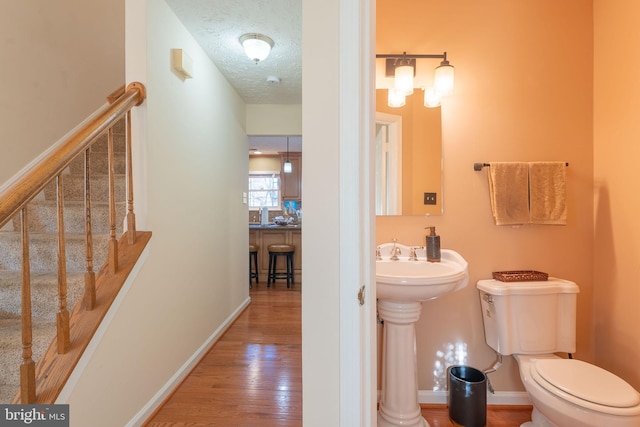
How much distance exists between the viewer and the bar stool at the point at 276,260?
14.6 ft

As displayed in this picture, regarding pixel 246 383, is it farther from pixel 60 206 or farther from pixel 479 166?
pixel 479 166

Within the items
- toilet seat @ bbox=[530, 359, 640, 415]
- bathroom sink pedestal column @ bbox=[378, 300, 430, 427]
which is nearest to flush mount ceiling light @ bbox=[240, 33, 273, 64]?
bathroom sink pedestal column @ bbox=[378, 300, 430, 427]

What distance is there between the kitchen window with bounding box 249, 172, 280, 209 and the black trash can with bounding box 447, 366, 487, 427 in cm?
550

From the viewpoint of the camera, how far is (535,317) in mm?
1610

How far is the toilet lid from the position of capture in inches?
46.8

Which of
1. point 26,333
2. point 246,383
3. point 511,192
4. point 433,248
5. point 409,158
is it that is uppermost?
point 409,158

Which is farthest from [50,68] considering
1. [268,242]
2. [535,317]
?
[535,317]

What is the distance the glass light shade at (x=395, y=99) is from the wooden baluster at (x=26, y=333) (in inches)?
72.8

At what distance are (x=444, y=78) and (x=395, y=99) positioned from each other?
0.97 ft

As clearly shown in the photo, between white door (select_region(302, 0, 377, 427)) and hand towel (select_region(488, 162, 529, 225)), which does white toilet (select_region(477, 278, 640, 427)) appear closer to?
hand towel (select_region(488, 162, 529, 225))

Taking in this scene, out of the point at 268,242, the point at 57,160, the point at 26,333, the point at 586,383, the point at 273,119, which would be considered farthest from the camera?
the point at 268,242

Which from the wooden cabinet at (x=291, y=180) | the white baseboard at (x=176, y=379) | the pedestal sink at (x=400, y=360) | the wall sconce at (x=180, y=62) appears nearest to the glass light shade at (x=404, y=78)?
the pedestal sink at (x=400, y=360)

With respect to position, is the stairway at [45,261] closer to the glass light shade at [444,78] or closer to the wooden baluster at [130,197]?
the wooden baluster at [130,197]

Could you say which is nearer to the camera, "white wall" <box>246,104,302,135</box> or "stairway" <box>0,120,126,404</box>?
"stairway" <box>0,120,126,404</box>
